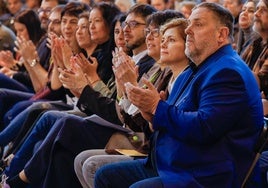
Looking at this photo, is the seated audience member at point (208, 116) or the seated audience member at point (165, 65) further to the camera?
the seated audience member at point (165, 65)

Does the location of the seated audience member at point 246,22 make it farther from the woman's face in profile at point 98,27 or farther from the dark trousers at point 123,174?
the dark trousers at point 123,174

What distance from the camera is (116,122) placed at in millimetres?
4215

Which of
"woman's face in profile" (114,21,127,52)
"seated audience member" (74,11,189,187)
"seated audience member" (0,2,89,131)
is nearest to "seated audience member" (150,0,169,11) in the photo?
"seated audience member" (0,2,89,131)

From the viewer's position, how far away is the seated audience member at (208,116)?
2.98m

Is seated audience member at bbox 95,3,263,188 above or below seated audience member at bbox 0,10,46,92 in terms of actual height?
above

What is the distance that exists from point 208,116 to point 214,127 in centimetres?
5

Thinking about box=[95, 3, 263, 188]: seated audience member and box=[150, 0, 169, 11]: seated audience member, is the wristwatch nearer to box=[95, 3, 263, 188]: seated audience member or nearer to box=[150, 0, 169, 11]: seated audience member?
box=[150, 0, 169, 11]: seated audience member

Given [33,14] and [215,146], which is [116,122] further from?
[33,14]

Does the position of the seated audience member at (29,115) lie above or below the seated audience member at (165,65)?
below

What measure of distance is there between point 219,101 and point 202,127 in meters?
0.12

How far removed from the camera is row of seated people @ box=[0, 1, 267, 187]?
3.79m

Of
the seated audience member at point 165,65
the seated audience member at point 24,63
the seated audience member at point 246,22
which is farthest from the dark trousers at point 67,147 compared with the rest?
the seated audience member at point 24,63

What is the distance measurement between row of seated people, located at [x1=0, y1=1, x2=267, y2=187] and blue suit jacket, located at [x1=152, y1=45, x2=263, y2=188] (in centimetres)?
51

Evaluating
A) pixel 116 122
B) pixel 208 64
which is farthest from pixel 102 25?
pixel 208 64
